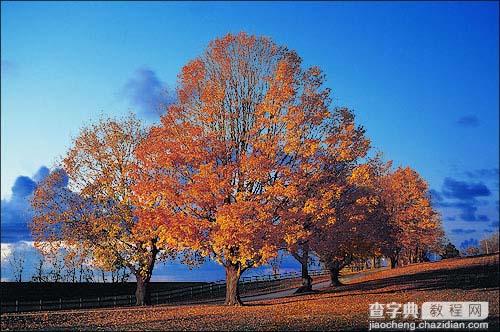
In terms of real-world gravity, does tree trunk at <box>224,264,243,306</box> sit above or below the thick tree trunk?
above

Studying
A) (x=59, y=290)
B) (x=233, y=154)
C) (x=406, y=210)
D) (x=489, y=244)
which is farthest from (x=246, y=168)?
(x=489, y=244)

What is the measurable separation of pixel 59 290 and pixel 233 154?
28.6 m

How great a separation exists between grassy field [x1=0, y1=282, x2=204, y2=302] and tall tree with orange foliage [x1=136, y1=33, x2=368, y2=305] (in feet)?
71.8

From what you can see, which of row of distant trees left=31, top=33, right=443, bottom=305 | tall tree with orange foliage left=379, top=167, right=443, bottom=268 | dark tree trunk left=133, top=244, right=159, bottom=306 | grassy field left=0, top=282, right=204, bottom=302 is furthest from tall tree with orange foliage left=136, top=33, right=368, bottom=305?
tall tree with orange foliage left=379, top=167, right=443, bottom=268

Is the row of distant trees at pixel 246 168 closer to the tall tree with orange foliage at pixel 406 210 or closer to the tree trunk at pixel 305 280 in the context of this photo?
the tree trunk at pixel 305 280

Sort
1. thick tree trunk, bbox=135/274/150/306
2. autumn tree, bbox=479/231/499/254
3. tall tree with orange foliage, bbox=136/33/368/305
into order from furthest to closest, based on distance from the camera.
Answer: autumn tree, bbox=479/231/499/254
thick tree trunk, bbox=135/274/150/306
tall tree with orange foliage, bbox=136/33/368/305

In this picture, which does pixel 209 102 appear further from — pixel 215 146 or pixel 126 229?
pixel 126 229

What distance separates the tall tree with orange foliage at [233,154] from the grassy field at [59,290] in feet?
71.8

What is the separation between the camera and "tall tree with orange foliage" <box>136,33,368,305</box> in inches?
1024

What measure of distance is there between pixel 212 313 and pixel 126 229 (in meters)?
13.2

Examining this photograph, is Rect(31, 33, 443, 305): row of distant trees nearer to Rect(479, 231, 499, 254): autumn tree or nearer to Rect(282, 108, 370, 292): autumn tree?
Rect(282, 108, 370, 292): autumn tree

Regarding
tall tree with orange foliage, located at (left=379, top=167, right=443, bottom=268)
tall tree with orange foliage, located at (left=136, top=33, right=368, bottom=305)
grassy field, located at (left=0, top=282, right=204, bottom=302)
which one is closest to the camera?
tall tree with orange foliage, located at (left=136, top=33, right=368, bottom=305)

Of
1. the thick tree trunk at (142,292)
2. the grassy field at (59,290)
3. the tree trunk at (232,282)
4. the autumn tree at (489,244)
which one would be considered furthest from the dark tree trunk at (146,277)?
the autumn tree at (489,244)

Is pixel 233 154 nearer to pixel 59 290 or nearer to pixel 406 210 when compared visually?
pixel 59 290
